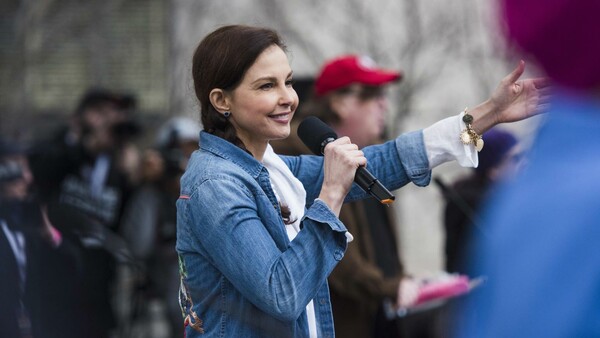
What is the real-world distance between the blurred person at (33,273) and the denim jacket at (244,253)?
7.52 feet

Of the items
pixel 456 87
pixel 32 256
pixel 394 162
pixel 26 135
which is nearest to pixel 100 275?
pixel 32 256

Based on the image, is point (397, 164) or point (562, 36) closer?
point (562, 36)

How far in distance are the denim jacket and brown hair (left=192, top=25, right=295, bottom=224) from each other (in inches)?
2.5

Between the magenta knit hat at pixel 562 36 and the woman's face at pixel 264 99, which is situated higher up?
the magenta knit hat at pixel 562 36

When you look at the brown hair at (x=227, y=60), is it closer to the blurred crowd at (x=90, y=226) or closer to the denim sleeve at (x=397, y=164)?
the denim sleeve at (x=397, y=164)

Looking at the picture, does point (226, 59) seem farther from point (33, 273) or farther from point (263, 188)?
point (33, 273)

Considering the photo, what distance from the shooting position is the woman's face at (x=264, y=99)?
2.96m

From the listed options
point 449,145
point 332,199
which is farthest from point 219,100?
point 449,145

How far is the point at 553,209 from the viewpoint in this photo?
1377 mm

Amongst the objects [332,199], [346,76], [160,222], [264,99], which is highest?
[346,76]

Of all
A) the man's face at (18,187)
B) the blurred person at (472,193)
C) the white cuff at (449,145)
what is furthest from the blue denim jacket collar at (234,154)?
the blurred person at (472,193)

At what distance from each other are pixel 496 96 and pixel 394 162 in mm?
363

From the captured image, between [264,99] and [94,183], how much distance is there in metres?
5.62

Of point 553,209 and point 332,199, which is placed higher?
point 553,209
